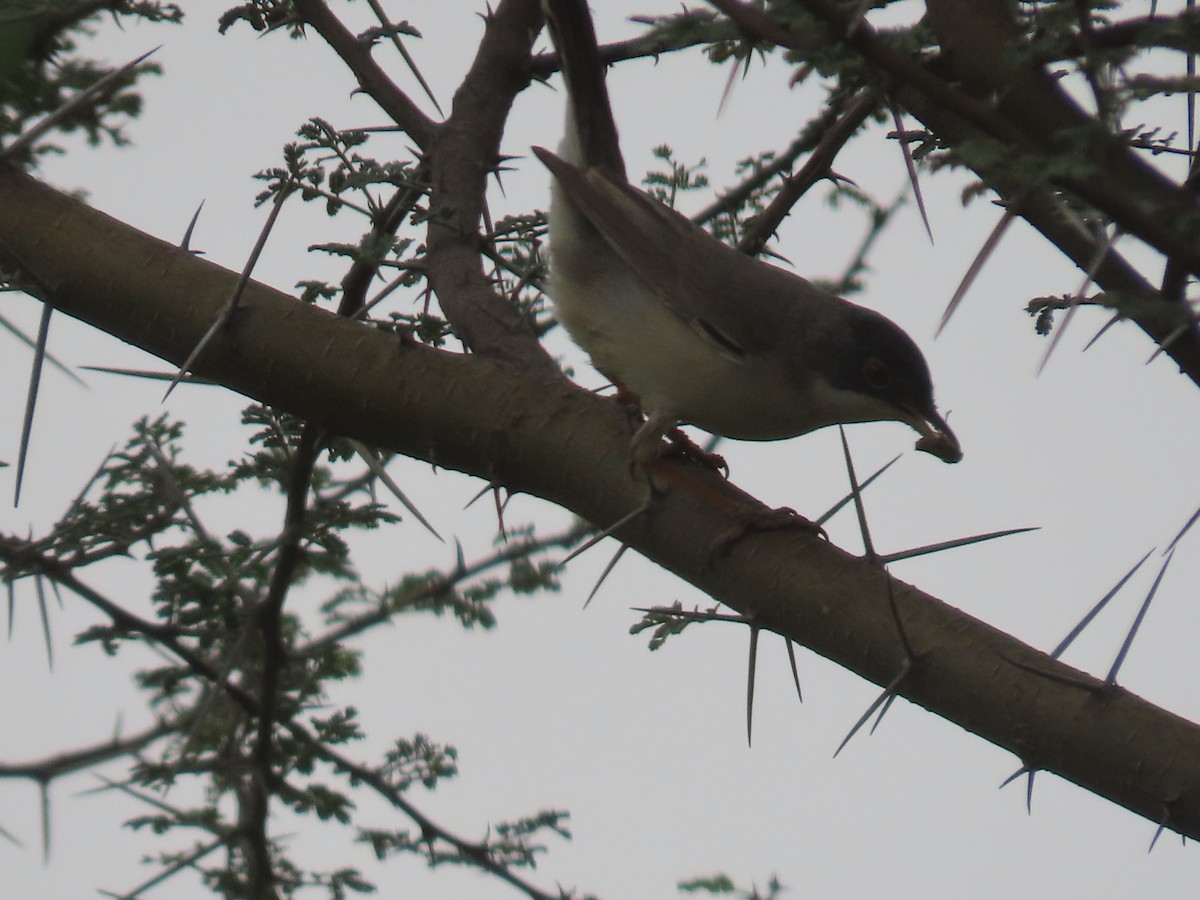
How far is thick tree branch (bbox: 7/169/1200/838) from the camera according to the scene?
260 centimetres

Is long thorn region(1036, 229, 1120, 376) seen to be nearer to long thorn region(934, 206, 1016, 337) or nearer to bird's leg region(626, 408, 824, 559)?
long thorn region(934, 206, 1016, 337)

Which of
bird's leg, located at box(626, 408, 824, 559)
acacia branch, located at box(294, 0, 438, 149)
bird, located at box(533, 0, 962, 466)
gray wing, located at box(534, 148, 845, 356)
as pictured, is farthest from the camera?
gray wing, located at box(534, 148, 845, 356)

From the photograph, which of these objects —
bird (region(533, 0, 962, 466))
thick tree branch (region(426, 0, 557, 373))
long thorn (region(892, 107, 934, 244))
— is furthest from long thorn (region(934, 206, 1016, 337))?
bird (region(533, 0, 962, 466))

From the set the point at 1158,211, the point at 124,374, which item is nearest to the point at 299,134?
the point at 124,374

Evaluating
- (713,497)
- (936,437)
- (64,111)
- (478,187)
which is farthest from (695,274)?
(64,111)

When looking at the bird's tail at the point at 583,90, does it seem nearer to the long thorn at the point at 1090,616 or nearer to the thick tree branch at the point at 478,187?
the thick tree branch at the point at 478,187

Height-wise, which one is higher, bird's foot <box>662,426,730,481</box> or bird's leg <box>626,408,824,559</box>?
bird's foot <box>662,426,730,481</box>

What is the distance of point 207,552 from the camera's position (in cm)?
358

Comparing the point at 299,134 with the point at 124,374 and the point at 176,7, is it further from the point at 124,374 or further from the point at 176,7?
the point at 124,374

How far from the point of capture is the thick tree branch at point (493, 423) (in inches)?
102

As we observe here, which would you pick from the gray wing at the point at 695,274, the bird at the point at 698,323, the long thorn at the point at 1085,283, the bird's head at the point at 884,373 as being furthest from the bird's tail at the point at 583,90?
the long thorn at the point at 1085,283

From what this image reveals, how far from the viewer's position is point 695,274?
449 cm

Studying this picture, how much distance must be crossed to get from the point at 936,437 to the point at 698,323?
84 cm

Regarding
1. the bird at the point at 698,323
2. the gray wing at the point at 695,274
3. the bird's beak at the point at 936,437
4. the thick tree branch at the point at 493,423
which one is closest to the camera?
the thick tree branch at the point at 493,423
